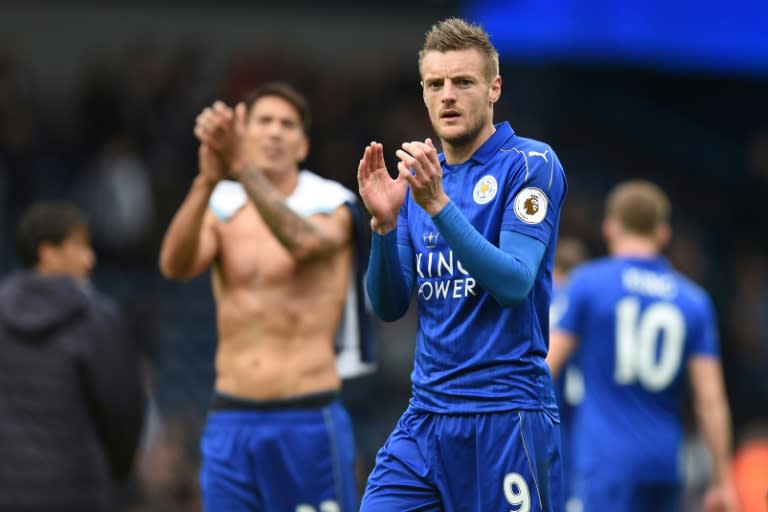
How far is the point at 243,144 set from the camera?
611 cm

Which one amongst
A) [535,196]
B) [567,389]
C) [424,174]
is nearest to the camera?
[424,174]

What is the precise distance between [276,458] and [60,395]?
42.8 inches

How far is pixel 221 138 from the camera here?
5.97m

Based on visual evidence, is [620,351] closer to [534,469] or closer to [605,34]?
[534,469]

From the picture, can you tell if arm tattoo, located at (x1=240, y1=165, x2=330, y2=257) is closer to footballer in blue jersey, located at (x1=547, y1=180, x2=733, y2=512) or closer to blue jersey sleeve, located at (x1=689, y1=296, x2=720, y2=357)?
footballer in blue jersey, located at (x1=547, y1=180, x2=733, y2=512)

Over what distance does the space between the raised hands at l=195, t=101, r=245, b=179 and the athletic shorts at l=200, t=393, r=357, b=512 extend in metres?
1.16

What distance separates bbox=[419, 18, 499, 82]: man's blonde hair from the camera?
183 inches

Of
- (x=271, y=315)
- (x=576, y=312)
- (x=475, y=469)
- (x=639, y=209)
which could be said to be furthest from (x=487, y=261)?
(x=639, y=209)

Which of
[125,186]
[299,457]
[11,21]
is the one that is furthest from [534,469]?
[11,21]

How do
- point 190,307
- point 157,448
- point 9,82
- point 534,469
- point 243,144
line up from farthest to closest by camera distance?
point 190,307
point 9,82
point 157,448
point 243,144
point 534,469

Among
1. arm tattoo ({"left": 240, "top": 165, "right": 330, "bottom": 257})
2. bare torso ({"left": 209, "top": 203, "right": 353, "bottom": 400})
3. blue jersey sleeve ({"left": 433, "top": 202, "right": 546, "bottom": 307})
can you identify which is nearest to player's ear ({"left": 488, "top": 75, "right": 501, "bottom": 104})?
blue jersey sleeve ({"left": 433, "top": 202, "right": 546, "bottom": 307})

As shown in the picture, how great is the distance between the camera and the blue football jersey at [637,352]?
7605mm

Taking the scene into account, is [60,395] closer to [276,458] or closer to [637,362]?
[276,458]

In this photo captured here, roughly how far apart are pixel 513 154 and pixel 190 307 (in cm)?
1039
